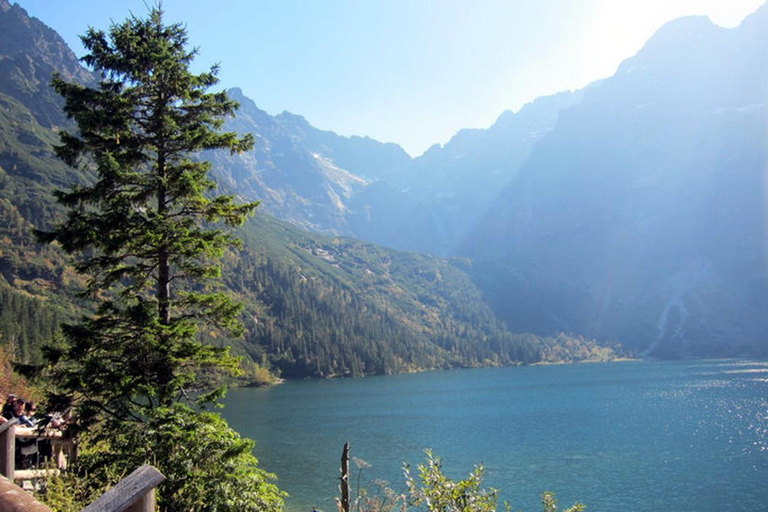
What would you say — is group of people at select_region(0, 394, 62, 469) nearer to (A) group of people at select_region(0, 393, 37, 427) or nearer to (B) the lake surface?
(A) group of people at select_region(0, 393, 37, 427)

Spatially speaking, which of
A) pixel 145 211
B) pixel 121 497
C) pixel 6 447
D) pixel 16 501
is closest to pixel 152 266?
pixel 145 211

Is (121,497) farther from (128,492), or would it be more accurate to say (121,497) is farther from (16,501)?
(16,501)

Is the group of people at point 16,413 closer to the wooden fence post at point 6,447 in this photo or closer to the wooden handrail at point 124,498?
the wooden fence post at point 6,447

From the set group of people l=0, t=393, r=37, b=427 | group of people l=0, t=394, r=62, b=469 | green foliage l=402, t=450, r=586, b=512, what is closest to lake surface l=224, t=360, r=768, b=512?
group of people l=0, t=393, r=37, b=427

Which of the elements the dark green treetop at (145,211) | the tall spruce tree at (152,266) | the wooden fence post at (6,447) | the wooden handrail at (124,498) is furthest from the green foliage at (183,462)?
the wooden handrail at (124,498)

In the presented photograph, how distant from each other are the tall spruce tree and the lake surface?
101ft

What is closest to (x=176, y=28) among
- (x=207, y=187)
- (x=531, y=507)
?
(x=207, y=187)

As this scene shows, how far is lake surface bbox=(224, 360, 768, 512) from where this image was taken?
4656cm

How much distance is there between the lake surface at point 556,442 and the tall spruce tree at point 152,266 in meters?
30.8

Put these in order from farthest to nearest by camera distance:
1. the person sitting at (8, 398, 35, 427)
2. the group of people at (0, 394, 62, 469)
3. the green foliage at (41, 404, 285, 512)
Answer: the person sitting at (8, 398, 35, 427)
the group of people at (0, 394, 62, 469)
the green foliage at (41, 404, 285, 512)

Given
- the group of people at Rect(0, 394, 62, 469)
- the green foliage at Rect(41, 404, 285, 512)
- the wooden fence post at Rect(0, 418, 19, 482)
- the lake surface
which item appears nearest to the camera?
the wooden fence post at Rect(0, 418, 19, 482)

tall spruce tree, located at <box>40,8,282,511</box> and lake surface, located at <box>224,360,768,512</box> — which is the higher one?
tall spruce tree, located at <box>40,8,282,511</box>

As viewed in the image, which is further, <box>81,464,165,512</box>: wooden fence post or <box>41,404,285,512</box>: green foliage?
<box>41,404,285,512</box>: green foliage

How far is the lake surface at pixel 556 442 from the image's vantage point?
153ft
